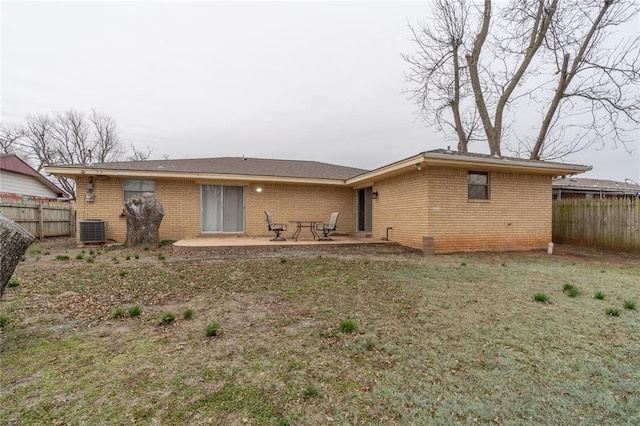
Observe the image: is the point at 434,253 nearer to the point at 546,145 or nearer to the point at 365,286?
the point at 365,286

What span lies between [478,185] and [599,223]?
4856 millimetres

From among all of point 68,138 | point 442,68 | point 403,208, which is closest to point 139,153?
point 68,138

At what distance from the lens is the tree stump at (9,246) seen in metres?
2.34

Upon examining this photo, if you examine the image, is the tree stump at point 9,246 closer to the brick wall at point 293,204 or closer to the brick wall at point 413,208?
the brick wall at point 413,208

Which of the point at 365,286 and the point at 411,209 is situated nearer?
the point at 365,286

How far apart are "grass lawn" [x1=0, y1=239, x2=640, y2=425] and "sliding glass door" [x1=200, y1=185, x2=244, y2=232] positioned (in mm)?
6247

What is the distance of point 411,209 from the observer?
901 cm

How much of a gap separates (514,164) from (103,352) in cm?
955

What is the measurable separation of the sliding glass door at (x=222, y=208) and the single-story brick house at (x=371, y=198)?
0.04 metres

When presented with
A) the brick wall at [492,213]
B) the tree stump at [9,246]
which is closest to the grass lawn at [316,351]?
the tree stump at [9,246]

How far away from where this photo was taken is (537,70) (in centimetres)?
1334

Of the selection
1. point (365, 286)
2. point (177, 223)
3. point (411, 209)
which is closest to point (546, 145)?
point (411, 209)

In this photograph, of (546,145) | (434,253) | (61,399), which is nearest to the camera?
(61,399)

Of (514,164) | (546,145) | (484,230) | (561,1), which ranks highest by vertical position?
(561,1)
